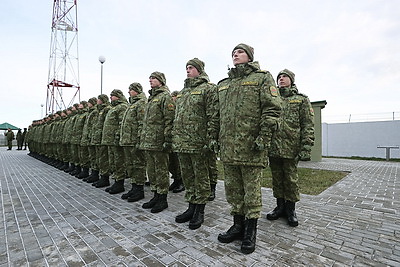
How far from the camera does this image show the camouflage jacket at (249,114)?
2486 mm

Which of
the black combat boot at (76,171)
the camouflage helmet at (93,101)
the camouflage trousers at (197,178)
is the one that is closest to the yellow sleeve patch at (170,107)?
the camouflage trousers at (197,178)

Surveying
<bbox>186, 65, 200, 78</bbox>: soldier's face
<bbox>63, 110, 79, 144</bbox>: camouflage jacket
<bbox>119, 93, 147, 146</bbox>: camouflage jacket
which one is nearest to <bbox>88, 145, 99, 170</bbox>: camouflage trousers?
<bbox>63, 110, 79, 144</bbox>: camouflage jacket

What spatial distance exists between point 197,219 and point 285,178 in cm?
139

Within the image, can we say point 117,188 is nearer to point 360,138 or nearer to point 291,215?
point 291,215

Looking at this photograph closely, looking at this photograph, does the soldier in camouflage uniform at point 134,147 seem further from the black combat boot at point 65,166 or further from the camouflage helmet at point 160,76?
the black combat boot at point 65,166

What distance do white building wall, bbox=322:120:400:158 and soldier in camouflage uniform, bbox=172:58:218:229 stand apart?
639 inches

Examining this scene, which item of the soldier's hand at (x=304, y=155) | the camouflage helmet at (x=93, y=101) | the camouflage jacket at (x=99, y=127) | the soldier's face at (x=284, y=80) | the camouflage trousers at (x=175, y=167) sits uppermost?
the camouflage helmet at (x=93, y=101)

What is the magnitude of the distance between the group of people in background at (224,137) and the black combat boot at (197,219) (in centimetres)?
1

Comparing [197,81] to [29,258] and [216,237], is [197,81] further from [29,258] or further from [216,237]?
[29,258]

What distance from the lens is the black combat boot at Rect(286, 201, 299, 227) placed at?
10.5 feet

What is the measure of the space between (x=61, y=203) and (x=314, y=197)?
15.7ft

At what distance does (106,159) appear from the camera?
5723mm

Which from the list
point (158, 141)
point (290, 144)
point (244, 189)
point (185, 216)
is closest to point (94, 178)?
point (158, 141)

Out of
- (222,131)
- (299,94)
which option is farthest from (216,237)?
(299,94)
